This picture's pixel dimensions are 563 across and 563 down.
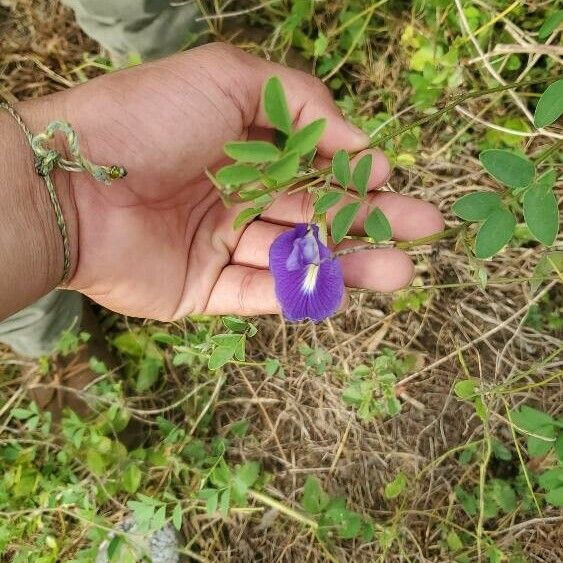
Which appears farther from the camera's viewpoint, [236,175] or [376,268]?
[376,268]

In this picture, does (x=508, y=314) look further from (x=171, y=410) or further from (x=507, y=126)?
(x=171, y=410)

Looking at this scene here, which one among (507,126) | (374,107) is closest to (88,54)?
(374,107)

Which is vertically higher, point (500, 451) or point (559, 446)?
point (559, 446)

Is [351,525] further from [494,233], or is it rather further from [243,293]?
[494,233]

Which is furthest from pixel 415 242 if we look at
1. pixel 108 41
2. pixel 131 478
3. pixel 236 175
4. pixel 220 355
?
pixel 108 41

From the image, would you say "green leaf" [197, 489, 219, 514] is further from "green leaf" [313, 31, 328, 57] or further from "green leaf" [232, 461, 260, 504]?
"green leaf" [313, 31, 328, 57]

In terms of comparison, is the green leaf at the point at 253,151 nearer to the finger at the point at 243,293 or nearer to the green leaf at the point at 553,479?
the finger at the point at 243,293
